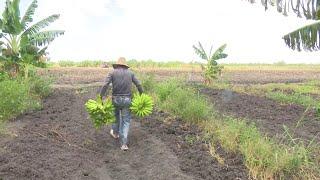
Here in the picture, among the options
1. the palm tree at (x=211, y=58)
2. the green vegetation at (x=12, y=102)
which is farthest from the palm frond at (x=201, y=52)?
the green vegetation at (x=12, y=102)

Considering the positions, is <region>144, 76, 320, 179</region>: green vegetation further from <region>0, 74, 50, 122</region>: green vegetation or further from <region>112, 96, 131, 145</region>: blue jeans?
<region>0, 74, 50, 122</region>: green vegetation

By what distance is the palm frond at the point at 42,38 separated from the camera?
19.8 m

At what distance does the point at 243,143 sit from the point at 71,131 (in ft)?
15.0

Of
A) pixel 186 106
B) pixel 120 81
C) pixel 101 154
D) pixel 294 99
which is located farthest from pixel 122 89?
pixel 294 99

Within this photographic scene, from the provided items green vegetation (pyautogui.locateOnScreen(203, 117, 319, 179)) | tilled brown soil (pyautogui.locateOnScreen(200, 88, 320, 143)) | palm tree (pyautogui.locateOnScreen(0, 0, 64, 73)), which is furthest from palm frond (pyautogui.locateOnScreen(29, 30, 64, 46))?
green vegetation (pyautogui.locateOnScreen(203, 117, 319, 179))

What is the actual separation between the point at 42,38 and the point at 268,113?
8.85 metres

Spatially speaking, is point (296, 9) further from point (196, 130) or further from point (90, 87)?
point (90, 87)

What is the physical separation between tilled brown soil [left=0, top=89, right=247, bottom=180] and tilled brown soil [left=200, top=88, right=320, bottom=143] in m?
3.03

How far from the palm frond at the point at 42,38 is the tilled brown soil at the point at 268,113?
643cm

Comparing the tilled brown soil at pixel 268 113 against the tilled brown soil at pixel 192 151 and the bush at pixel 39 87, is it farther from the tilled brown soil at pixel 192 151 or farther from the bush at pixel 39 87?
the bush at pixel 39 87

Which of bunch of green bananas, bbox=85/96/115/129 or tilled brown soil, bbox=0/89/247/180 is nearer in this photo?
tilled brown soil, bbox=0/89/247/180

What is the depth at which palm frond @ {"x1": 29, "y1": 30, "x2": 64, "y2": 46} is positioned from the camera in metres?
19.8

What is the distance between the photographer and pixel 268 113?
55.8 feet

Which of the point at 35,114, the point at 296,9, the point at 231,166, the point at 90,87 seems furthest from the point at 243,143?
the point at 90,87
